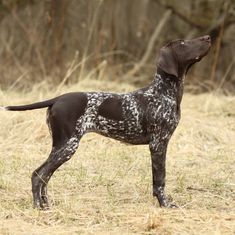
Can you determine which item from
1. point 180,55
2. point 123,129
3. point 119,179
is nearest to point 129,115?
point 123,129

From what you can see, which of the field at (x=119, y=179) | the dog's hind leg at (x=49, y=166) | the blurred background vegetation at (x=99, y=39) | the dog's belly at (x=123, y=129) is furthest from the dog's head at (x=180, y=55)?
the blurred background vegetation at (x=99, y=39)

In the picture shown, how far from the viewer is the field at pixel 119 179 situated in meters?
5.54

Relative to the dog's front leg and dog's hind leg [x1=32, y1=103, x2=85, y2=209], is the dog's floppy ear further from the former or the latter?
dog's hind leg [x1=32, y1=103, x2=85, y2=209]

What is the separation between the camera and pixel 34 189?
6.02 metres

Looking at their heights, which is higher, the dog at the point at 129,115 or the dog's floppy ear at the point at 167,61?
the dog's floppy ear at the point at 167,61

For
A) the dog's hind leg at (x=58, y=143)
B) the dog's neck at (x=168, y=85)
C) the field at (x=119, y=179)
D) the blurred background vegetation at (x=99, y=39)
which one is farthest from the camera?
the blurred background vegetation at (x=99, y=39)

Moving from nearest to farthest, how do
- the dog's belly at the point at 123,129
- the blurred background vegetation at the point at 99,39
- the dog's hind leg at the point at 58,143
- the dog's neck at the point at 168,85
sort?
the dog's hind leg at the point at 58,143, the dog's belly at the point at 123,129, the dog's neck at the point at 168,85, the blurred background vegetation at the point at 99,39

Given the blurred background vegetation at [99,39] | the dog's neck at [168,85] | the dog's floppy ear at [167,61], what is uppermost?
the dog's floppy ear at [167,61]

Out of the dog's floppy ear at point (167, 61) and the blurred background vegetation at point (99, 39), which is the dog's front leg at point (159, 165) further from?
the blurred background vegetation at point (99, 39)

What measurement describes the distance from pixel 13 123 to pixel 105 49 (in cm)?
542

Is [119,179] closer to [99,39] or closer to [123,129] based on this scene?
[123,129]

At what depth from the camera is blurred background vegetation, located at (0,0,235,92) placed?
12.1m

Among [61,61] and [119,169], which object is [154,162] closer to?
[119,169]

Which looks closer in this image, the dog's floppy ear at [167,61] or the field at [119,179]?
the field at [119,179]
